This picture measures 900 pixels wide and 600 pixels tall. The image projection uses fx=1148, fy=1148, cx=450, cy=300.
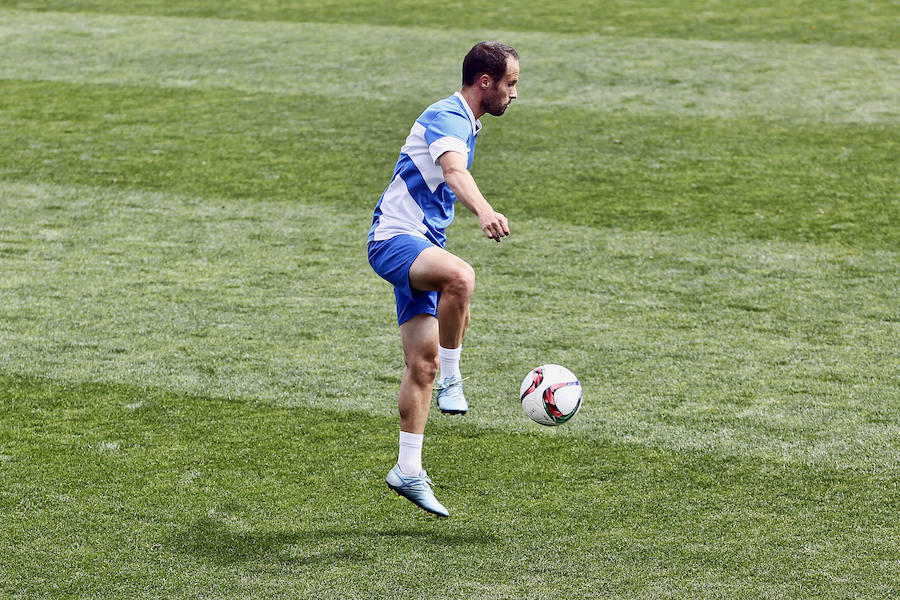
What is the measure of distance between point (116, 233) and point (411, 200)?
4.93 metres

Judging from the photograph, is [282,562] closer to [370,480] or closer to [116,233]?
[370,480]

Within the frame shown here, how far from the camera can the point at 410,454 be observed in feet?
16.1

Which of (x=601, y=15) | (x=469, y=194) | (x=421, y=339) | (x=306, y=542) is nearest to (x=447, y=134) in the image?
(x=469, y=194)

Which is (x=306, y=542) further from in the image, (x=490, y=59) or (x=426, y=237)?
(x=490, y=59)

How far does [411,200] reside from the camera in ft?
16.4

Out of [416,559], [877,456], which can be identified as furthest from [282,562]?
[877,456]

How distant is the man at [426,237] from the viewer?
476 centimetres

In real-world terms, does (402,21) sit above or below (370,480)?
above

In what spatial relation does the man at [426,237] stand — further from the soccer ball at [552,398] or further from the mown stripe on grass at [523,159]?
the mown stripe on grass at [523,159]

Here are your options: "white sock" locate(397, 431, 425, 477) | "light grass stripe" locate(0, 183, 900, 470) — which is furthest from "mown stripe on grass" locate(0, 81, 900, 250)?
"white sock" locate(397, 431, 425, 477)

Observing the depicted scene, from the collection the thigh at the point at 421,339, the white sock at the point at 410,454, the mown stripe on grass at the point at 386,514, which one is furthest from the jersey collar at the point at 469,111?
the mown stripe on grass at the point at 386,514

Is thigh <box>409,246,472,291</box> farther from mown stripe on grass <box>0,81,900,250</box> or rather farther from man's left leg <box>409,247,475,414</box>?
mown stripe on grass <box>0,81,900,250</box>

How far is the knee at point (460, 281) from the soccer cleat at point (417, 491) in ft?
2.68

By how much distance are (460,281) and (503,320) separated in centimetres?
296
